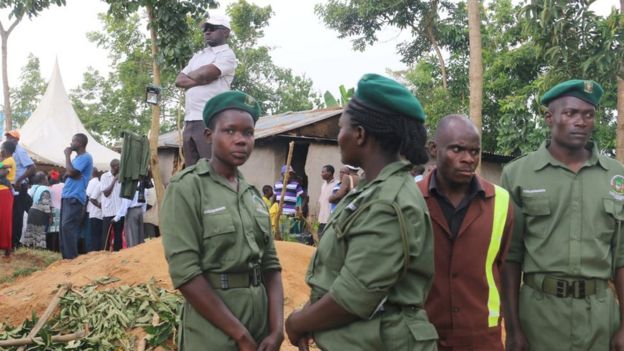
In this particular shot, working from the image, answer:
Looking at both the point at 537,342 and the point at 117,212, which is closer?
the point at 537,342

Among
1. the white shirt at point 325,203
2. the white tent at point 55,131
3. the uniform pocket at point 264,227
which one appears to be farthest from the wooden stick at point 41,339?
the white tent at point 55,131

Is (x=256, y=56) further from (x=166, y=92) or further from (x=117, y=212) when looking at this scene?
(x=117, y=212)

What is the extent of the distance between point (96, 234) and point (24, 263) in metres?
1.13

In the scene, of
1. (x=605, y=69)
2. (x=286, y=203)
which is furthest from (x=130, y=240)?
(x=605, y=69)

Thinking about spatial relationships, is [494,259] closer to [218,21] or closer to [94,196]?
[218,21]

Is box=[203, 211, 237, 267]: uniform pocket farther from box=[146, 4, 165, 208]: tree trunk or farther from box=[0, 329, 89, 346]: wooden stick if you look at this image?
box=[146, 4, 165, 208]: tree trunk

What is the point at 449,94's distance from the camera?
54.0ft

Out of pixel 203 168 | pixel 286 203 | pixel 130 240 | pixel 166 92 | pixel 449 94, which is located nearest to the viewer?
pixel 203 168

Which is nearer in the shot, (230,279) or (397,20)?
(230,279)

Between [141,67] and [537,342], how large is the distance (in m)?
24.4

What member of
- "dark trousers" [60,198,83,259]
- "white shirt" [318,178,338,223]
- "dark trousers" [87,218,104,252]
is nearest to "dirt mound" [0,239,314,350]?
"dark trousers" [60,198,83,259]

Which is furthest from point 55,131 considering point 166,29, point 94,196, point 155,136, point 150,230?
point 155,136

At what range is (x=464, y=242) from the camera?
8.81 ft

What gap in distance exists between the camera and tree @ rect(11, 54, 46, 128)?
3556cm
